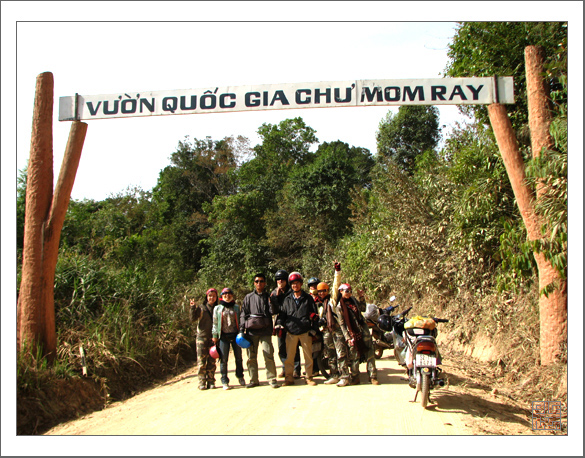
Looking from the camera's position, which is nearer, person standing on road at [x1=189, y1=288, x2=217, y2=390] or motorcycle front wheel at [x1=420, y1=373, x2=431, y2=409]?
motorcycle front wheel at [x1=420, y1=373, x2=431, y2=409]

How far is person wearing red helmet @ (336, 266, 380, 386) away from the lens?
7.20m

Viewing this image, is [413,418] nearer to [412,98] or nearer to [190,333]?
[412,98]

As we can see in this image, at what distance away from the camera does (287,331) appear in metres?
7.45

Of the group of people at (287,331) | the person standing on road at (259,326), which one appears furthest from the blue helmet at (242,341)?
the person standing on road at (259,326)

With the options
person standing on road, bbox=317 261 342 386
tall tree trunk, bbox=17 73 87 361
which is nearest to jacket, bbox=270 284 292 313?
person standing on road, bbox=317 261 342 386

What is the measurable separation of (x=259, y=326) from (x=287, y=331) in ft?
1.53

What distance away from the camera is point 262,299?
7.56m

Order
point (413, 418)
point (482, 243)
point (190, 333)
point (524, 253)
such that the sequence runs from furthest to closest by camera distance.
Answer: point (190, 333)
point (482, 243)
point (524, 253)
point (413, 418)

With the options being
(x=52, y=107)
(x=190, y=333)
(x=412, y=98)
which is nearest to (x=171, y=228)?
(x=190, y=333)

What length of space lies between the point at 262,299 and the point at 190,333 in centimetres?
555

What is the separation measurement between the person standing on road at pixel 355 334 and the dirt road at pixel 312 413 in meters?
0.24

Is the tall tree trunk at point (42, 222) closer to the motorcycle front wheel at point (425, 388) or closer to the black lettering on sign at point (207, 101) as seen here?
the black lettering on sign at point (207, 101)

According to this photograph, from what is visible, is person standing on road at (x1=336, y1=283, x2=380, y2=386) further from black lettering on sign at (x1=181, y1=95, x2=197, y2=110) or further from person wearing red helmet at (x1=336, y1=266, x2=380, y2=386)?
black lettering on sign at (x1=181, y1=95, x2=197, y2=110)

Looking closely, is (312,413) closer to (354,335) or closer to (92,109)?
(354,335)
